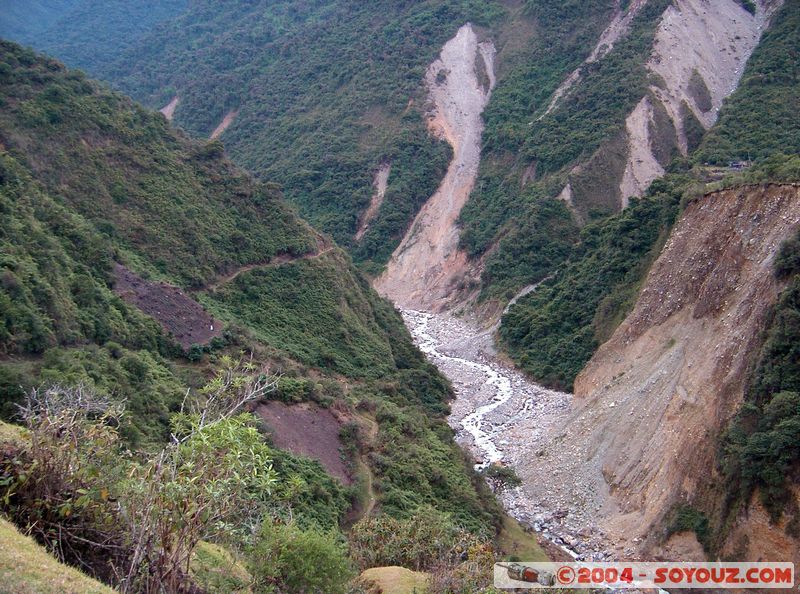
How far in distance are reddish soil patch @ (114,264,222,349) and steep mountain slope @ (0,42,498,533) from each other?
208 mm

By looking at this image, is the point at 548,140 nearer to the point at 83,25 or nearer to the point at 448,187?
the point at 448,187

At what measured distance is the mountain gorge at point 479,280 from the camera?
26.7 m

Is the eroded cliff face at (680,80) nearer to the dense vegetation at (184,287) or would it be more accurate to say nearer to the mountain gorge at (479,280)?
the mountain gorge at (479,280)

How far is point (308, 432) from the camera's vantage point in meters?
31.0

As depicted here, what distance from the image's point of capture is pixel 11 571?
948 centimetres

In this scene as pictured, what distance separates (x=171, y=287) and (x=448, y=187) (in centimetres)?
4746

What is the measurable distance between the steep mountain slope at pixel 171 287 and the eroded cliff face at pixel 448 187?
54.1ft

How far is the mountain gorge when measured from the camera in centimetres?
2670

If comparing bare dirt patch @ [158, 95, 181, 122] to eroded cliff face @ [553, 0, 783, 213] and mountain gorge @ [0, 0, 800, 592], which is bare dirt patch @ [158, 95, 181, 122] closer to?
mountain gorge @ [0, 0, 800, 592]

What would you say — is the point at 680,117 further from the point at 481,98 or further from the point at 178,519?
the point at 178,519

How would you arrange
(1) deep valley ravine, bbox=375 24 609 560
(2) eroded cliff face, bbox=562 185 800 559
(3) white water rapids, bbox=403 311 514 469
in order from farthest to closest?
1. (3) white water rapids, bbox=403 311 514 469
2. (1) deep valley ravine, bbox=375 24 609 560
3. (2) eroded cliff face, bbox=562 185 800 559

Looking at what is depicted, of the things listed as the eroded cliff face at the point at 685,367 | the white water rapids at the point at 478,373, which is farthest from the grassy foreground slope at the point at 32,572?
the white water rapids at the point at 478,373

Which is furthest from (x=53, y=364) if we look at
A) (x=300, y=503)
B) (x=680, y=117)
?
(x=680, y=117)

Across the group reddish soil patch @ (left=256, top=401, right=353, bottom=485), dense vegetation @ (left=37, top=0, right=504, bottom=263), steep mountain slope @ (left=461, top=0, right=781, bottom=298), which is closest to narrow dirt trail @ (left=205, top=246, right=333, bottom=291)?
reddish soil patch @ (left=256, top=401, right=353, bottom=485)
